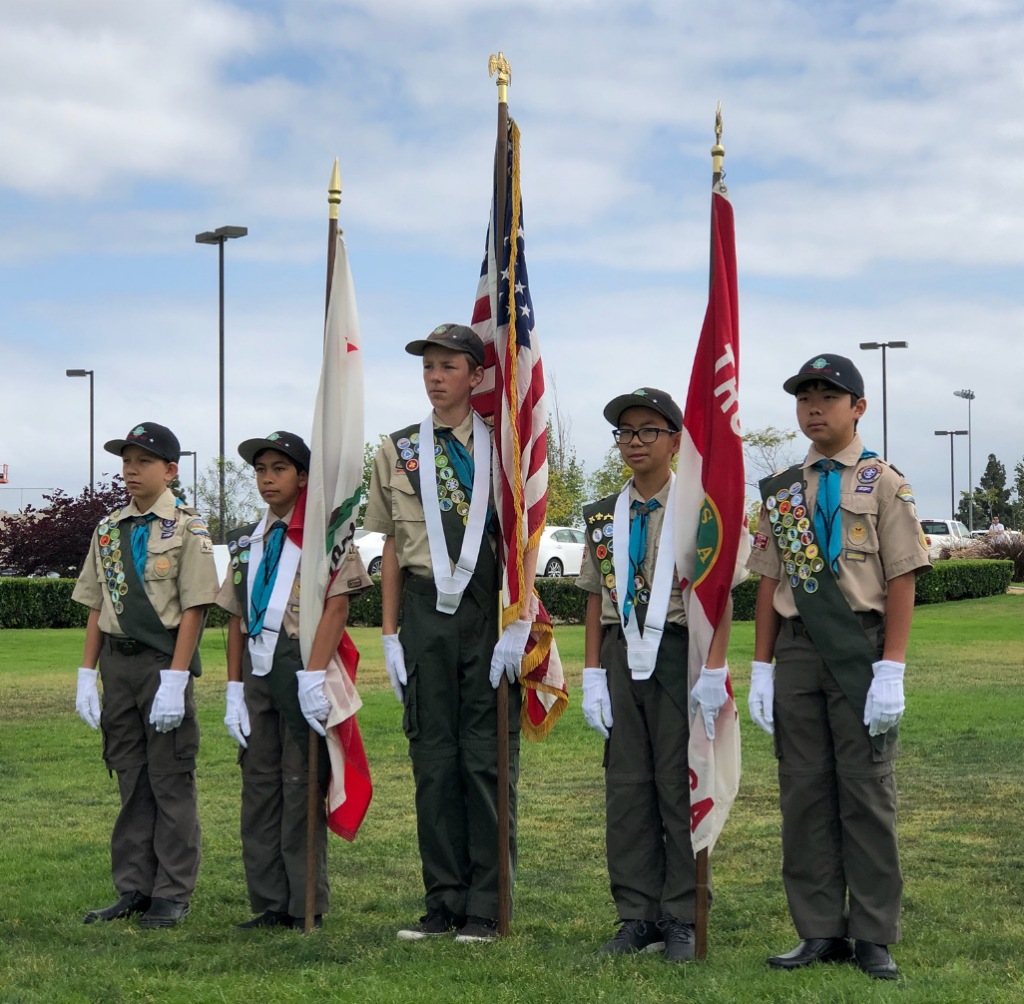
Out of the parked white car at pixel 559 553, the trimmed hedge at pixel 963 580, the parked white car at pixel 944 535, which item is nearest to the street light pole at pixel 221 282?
the parked white car at pixel 559 553

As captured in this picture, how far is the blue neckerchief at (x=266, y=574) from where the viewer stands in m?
5.96

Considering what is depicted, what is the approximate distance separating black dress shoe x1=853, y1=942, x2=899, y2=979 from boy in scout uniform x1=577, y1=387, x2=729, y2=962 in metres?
0.63

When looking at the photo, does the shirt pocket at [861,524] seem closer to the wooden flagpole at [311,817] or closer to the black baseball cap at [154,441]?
the wooden flagpole at [311,817]

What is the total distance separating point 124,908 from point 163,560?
5.02 feet

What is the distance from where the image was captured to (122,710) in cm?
623

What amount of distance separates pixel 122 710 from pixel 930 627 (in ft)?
66.0

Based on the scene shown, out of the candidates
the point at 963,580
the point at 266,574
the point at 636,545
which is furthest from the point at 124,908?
the point at 963,580

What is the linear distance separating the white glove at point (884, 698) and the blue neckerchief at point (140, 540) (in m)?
3.20

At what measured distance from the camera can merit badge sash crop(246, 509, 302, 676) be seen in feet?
19.4

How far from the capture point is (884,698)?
491cm

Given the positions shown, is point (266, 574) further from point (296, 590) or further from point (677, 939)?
point (677, 939)

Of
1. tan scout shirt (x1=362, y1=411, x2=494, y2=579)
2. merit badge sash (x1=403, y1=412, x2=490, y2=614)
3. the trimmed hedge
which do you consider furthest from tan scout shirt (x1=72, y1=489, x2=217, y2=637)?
the trimmed hedge

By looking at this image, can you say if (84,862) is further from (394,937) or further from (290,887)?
(394,937)

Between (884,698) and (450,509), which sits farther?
(450,509)
